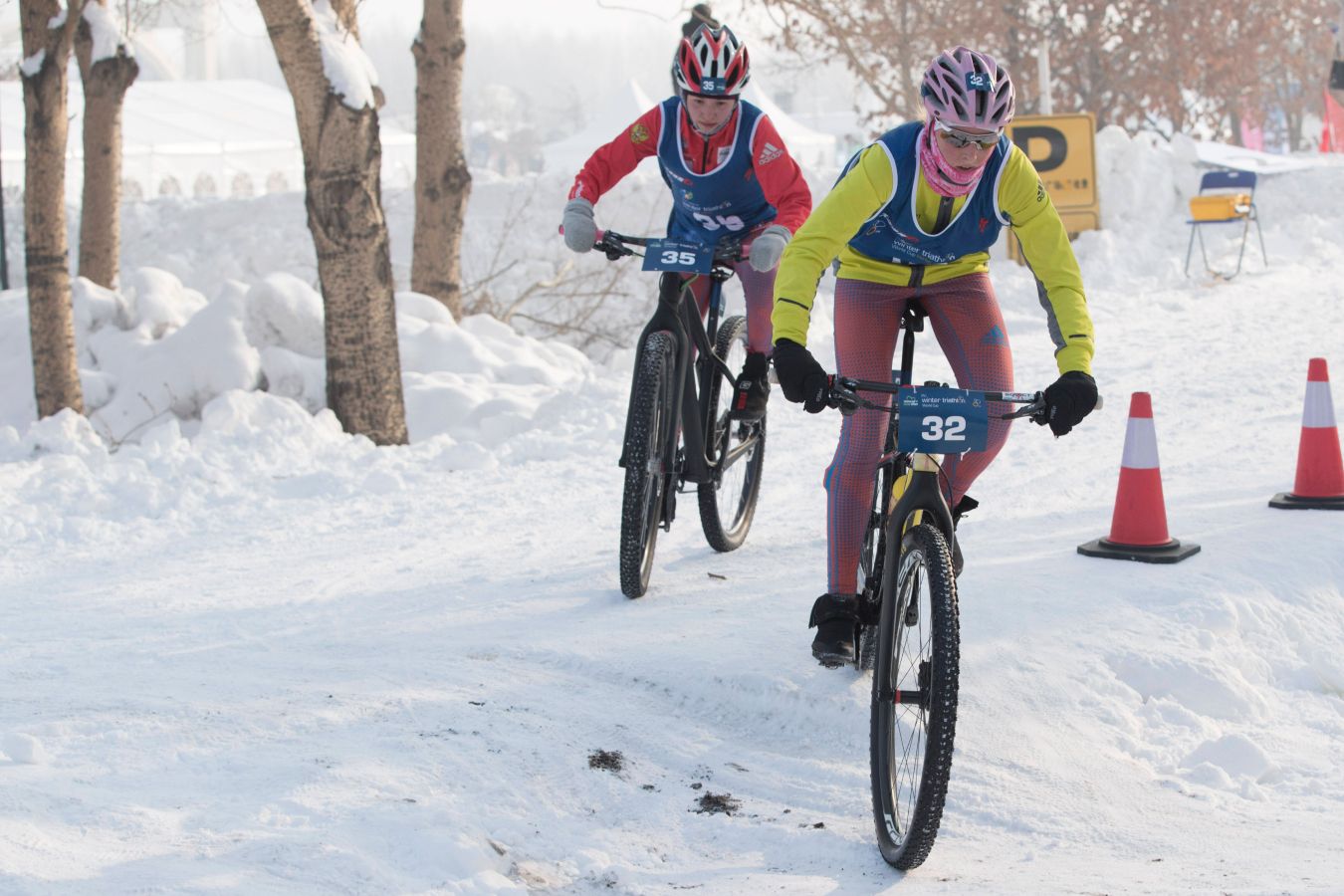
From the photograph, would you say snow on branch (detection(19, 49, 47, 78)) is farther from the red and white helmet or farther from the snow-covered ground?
the red and white helmet

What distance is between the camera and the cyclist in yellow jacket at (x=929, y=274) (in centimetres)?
384

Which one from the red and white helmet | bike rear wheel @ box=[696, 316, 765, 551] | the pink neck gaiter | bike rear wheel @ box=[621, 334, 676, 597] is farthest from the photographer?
bike rear wheel @ box=[696, 316, 765, 551]

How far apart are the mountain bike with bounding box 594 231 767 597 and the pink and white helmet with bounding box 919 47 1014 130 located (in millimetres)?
1654

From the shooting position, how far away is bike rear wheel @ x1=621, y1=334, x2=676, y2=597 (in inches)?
215

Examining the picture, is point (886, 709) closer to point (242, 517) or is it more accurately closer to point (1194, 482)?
point (1194, 482)

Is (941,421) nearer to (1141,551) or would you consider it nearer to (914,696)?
(914,696)

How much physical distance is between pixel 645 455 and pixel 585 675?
3.24 feet

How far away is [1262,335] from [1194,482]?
18.5ft

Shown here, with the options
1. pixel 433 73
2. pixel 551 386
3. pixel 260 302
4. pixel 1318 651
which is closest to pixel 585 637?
pixel 1318 651

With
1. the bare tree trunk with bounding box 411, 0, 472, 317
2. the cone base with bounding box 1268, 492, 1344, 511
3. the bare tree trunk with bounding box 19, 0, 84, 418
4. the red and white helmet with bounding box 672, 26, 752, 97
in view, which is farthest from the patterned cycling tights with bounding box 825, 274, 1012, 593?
the bare tree trunk with bounding box 411, 0, 472, 317

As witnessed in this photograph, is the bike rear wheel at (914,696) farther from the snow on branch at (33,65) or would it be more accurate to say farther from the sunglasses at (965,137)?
the snow on branch at (33,65)

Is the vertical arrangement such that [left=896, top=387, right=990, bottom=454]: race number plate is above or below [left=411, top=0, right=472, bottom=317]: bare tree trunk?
below

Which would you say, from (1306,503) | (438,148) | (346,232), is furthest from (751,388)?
(438,148)

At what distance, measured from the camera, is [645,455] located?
548 cm
